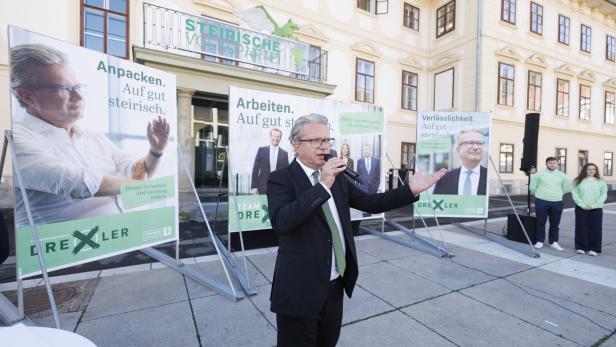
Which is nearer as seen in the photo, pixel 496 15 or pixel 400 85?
pixel 496 15

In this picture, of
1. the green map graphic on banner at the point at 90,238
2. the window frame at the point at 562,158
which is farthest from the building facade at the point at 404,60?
the green map graphic on banner at the point at 90,238

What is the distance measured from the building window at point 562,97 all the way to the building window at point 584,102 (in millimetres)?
1495

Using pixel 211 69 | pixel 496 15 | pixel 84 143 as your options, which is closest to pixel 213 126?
pixel 211 69

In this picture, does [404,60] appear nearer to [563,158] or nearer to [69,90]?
[563,158]

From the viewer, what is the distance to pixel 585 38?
17500 millimetres

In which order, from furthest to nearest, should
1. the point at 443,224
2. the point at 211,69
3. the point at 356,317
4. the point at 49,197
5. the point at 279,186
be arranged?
1. the point at 211,69
2. the point at 443,224
3. the point at 356,317
4. the point at 49,197
5. the point at 279,186

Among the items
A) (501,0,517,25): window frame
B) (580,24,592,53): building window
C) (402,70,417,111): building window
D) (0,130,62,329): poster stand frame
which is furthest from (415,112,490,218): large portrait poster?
(580,24,592,53): building window

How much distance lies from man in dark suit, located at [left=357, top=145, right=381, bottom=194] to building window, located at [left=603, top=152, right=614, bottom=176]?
22.1 meters

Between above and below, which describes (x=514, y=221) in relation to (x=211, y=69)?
below

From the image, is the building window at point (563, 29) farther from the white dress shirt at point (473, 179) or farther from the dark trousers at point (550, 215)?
the white dress shirt at point (473, 179)

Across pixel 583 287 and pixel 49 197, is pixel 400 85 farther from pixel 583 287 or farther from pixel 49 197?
pixel 49 197

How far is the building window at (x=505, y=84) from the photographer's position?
14453 millimetres

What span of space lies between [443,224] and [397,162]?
24.9 feet

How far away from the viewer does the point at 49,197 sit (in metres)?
2.69
